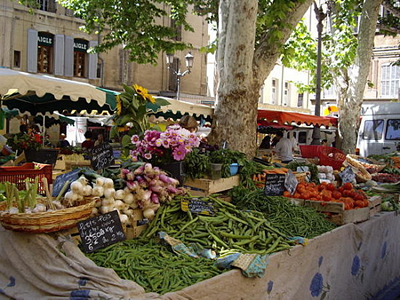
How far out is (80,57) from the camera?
2384 centimetres

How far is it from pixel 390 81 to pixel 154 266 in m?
32.7

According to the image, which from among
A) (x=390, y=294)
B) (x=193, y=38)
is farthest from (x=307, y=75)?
(x=390, y=294)

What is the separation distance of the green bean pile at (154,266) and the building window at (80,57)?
71.9 feet

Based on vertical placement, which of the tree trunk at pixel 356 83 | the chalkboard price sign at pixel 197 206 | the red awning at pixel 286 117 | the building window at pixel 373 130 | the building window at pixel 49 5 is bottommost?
the chalkboard price sign at pixel 197 206

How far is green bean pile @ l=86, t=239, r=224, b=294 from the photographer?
2633 mm

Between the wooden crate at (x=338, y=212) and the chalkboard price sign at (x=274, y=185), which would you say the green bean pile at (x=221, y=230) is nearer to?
the chalkboard price sign at (x=274, y=185)

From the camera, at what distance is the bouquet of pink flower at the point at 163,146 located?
13.6ft

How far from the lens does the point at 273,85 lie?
1377 inches

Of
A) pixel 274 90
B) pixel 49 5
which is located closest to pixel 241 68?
pixel 49 5

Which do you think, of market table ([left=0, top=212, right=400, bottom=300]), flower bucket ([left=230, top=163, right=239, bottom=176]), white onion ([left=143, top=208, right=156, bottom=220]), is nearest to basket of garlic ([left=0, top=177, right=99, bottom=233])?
market table ([left=0, top=212, right=400, bottom=300])

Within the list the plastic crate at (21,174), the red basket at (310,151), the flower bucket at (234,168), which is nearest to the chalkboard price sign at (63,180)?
the flower bucket at (234,168)

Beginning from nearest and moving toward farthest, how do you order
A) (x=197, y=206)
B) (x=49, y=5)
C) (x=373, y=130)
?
(x=197, y=206)
(x=373, y=130)
(x=49, y=5)

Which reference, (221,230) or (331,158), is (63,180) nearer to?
(221,230)

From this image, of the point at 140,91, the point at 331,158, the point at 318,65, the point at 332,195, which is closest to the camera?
the point at 140,91
